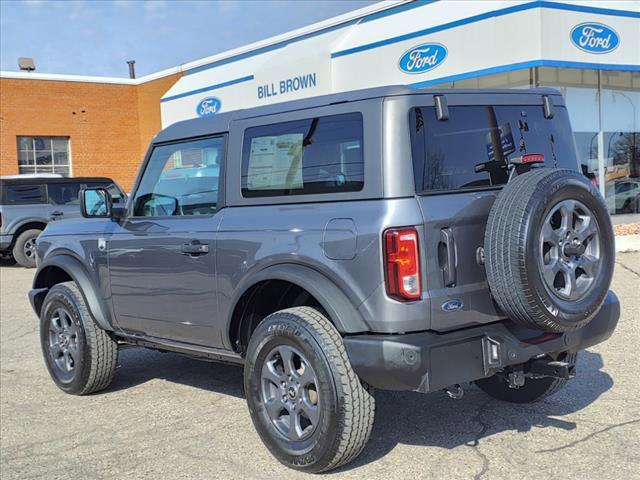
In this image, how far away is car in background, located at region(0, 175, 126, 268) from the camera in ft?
50.5

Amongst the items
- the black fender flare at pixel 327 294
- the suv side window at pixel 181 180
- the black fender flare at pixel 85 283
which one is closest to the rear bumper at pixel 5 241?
the black fender flare at pixel 85 283

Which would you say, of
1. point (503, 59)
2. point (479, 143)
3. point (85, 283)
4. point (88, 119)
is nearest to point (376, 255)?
point (479, 143)

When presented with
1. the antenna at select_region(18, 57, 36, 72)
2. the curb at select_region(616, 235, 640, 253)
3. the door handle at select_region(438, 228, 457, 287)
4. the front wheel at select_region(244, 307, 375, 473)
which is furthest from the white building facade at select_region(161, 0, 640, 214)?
the antenna at select_region(18, 57, 36, 72)

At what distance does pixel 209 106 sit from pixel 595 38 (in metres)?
11.3

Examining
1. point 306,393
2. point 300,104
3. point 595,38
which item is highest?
point 595,38

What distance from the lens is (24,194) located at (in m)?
15.6

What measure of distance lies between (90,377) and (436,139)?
332cm

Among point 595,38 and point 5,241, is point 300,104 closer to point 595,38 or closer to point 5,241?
point 595,38

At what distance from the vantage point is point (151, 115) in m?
28.5

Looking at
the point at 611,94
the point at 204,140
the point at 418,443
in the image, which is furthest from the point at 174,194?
the point at 611,94

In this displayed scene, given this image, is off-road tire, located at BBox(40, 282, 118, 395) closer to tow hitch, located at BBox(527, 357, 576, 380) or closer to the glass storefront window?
tow hitch, located at BBox(527, 357, 576, 380)

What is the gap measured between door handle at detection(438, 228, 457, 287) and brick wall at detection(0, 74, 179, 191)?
2419 cm

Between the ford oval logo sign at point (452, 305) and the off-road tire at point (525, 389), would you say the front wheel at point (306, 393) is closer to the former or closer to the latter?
the ford oval logo sign at point (452, 305)

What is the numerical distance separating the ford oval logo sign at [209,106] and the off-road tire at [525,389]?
16.3 m
